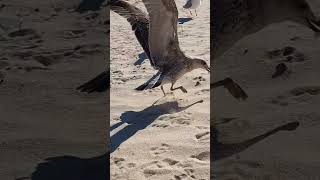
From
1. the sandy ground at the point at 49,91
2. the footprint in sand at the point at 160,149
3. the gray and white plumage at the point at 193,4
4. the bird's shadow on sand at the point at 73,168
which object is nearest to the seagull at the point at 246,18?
the sandy ground at the point at 49,91

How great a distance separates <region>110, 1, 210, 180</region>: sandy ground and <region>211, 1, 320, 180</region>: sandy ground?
0.55 feet

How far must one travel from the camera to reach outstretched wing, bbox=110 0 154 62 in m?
4.59

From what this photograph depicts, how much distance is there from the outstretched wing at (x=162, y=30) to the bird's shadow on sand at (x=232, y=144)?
0.84 metres

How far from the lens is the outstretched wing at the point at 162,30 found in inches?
165

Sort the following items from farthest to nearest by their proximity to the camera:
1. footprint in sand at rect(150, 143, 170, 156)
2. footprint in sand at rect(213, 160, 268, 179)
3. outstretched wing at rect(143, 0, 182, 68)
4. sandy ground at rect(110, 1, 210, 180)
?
outstretched wing at rect(143, 0, 182, 68) < footprint in sand at rect(150, 143, 170, 156) < sandy ground at rect(110, 1, 210, 180) < footprint in sand at rect(213, 160, 268, 179)

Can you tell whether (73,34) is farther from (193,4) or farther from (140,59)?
(193,4)

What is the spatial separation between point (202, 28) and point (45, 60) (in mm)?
1715

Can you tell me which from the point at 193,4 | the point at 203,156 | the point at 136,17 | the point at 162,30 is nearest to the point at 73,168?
the point at 203,156

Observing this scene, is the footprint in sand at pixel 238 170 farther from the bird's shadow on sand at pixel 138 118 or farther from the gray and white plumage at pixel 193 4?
the gray and white plumage at pixel 193 4

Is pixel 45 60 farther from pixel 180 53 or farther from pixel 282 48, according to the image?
pixel 282 48

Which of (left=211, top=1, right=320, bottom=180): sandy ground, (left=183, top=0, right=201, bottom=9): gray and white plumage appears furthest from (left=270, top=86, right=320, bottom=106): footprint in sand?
(left=183, top=0, right=201, bottom=9): gray and white plumage

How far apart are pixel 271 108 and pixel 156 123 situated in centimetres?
71

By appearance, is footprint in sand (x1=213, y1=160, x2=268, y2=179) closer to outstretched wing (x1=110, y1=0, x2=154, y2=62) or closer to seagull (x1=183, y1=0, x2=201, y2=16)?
outstretched wing (x1=110, y1=0, x2=154, y2=62)

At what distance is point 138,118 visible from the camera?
4312 millimetres
